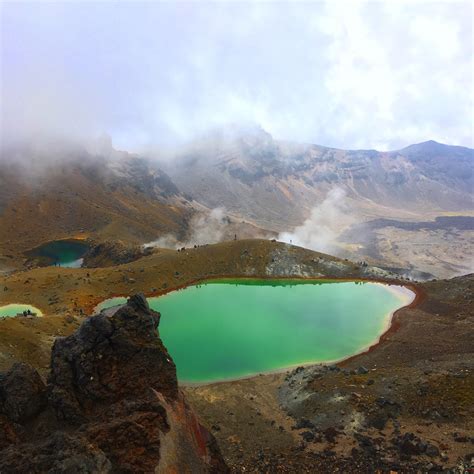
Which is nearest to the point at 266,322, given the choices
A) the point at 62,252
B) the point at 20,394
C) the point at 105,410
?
the point at 105,410

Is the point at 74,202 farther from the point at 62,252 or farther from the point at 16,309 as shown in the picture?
the point at 16,309

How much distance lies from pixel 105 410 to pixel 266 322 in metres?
35.7

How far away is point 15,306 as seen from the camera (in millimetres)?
49594

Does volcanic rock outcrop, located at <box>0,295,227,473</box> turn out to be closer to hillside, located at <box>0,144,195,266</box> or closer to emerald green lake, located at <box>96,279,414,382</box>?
emerald green lake, located at <box>96,279,414,382</box>

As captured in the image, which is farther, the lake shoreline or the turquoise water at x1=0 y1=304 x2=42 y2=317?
the turquoise water at x1=0 y1=304 x2=42 y2=317

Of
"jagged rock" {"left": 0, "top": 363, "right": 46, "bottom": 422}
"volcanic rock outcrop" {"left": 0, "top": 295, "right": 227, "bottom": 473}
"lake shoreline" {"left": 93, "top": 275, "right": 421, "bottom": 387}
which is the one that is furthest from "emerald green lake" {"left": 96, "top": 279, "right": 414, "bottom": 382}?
"jagged rock" {"left": 0, "top": 363, "right": 46, "bottom": 422}

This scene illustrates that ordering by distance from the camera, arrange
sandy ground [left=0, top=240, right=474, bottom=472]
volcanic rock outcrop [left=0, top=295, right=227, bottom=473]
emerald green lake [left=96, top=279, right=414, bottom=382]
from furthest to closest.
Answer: emerald green lake [left=96, top=279, right=414, bottom=382]
sandy ground [left=0, top=240, right=474, bottom=472]
volcanic rock outcrop [left=0, top=295, right=227, bottom=473]

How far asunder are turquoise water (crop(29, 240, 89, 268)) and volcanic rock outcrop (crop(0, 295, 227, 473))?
89.0 m

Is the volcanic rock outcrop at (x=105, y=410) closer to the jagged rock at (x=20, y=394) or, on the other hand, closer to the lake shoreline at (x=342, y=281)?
the jagged rock at (x=20, y=394)

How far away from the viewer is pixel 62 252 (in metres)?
108

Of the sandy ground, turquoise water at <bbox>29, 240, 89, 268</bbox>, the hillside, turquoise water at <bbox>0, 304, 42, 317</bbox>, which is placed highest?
the hillside

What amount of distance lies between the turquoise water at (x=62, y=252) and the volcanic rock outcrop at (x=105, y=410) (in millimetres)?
89027

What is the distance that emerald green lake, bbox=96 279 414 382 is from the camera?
36.2m

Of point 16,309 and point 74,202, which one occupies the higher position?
point 74,202
